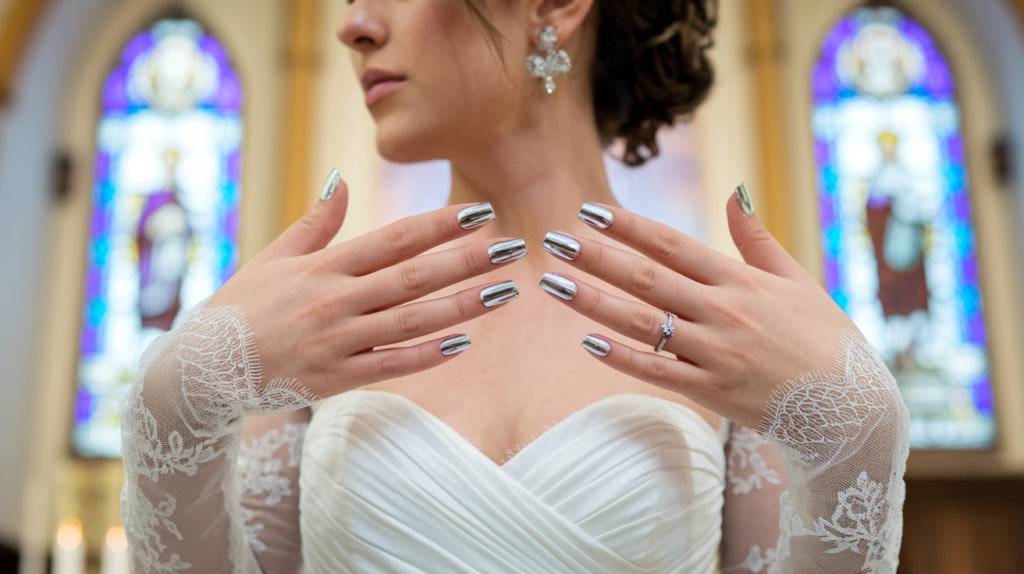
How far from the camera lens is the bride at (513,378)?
0.98 metres

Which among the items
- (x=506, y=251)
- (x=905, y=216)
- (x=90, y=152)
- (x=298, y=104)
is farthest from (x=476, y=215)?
(x=90, y=152)

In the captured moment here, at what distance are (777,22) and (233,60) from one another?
385 cm

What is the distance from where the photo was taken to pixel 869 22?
6207mm

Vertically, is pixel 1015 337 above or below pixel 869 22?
below

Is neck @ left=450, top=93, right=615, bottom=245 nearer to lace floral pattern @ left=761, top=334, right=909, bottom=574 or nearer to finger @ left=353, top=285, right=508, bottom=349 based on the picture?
finger @ left=353, top=285, right=508, bottom=349

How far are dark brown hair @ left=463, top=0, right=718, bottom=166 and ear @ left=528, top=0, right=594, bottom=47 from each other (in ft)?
0.56

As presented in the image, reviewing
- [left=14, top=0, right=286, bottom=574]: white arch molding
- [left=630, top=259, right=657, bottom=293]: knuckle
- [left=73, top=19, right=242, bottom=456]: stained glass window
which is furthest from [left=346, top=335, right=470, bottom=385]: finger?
[left=73, top=19, right=242, bottom=456]: stained glass window

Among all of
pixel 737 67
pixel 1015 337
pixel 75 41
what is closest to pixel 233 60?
pixel 75 41

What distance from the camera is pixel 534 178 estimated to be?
1408mm

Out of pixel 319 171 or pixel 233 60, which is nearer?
pixel 319 171

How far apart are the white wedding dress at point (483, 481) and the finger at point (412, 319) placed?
11 centimetres

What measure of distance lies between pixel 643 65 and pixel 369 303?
32.1 inches

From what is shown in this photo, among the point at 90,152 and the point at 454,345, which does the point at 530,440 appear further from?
the point at 90,152

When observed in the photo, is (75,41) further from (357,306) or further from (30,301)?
(357,306)
